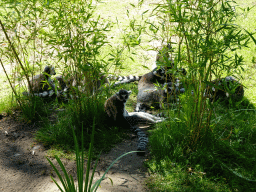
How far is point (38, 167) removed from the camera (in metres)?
3.61

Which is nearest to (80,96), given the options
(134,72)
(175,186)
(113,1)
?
(175,186)

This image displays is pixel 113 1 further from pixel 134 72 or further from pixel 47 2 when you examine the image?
pixel 47 2

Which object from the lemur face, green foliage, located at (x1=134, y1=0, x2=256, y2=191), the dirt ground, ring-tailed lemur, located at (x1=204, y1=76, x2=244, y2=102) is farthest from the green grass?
the lemur face

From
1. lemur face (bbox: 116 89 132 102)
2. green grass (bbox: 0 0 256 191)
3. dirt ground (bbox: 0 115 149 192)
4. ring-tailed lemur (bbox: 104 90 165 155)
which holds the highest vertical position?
lemur face (bbox: 116 89 132 102)

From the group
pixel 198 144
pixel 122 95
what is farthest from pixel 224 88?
pixel 122 95

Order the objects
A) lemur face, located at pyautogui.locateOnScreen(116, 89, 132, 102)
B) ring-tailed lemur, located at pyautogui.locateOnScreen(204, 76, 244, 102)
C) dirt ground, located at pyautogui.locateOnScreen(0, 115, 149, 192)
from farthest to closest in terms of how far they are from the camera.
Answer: lemur face, located at pyautogui.locateOnScreen(116, 89, 132, 102) → dirt ground, located at pyautogui.locateOnScreen(0, 115, 149, 192) → ring-tailed lemur, located at pyautogui.locateOnScreen(204, 76, 244, 102)

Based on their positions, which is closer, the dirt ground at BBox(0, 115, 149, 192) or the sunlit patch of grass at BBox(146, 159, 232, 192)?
the sunlit patch of grass at BBox(146, 159, 232, 192)

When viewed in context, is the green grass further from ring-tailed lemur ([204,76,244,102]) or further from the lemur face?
the lemur face

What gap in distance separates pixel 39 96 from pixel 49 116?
591 millimetres

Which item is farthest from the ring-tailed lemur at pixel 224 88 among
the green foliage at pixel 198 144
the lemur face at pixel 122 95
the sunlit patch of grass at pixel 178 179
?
the lemur face at pixel 122 95

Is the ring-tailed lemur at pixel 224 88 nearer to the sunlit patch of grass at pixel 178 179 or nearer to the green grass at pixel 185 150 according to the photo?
the green grass at pixel 185 150

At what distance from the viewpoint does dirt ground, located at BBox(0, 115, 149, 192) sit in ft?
10.3

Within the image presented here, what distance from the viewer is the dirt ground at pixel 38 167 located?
3.15m

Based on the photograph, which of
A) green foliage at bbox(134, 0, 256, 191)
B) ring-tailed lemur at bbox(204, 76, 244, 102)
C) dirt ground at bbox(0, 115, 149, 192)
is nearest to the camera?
ring-tailed lemur at bbox(204, 76, 244, 102)
